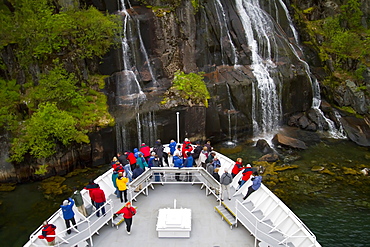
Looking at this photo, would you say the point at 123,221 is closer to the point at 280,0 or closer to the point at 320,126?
the point at 320,126

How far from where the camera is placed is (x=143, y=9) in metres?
27.8

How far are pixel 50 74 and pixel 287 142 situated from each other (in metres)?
19.9

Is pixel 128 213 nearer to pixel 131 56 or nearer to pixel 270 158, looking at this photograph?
pixel 270 158

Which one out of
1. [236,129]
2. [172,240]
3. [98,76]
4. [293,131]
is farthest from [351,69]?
[172,240]

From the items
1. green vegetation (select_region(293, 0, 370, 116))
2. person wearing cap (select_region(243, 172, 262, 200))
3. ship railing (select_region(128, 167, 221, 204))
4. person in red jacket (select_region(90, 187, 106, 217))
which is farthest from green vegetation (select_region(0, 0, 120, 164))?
green vegetation (select_region(293, 0, 370, 116))

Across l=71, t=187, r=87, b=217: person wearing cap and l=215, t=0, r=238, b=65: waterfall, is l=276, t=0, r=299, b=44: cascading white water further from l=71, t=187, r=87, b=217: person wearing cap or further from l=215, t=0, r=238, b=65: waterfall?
l=71, t=187, r=87, b=217: person wearing cap

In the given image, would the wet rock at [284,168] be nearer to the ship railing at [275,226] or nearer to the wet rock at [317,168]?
the wet rock at [317,168]

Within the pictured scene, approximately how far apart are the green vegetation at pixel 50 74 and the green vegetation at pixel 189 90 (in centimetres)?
565

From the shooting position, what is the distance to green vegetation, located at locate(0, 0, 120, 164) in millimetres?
21062

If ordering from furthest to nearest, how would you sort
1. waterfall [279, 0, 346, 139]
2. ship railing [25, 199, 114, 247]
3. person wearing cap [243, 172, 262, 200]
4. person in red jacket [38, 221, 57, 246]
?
1. waterfall [279, 0, 346, 139]
2. person wearing cap [243, 172, 262, 200]
3. ship railing [25, 199, 114, 247]
4. person in red jacket [38, 221, 57, 246]

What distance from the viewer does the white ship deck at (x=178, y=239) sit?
417 inches

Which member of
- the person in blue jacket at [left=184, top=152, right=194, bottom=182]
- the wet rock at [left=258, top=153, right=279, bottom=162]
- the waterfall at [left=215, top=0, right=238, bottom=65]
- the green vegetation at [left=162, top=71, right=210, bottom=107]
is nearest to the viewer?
the person in blue jacket at [left=184, top=152, right=194, bottom=182]

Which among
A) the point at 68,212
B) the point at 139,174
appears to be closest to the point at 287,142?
the point at 139,174

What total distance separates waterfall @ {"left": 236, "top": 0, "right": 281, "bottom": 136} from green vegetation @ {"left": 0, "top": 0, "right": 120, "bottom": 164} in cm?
1370
